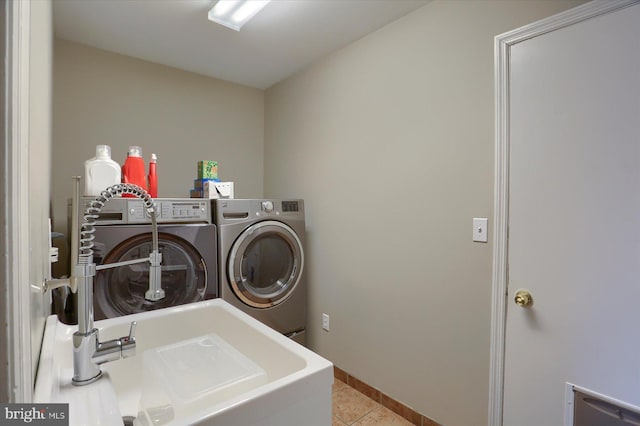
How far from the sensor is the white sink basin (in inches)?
23.2

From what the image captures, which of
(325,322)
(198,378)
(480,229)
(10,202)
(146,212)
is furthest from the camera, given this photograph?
(325,322)

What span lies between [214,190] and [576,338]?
81.0 inches

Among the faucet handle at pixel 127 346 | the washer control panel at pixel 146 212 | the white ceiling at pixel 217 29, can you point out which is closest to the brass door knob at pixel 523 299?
the faucet handle at pixel 127 346

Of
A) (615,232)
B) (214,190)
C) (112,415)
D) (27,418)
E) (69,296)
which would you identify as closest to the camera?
(27,418)

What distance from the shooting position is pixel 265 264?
7.21ft

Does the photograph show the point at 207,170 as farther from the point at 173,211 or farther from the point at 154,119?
the point at 154,119

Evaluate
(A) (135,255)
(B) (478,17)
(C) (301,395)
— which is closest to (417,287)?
(C) (301,395)

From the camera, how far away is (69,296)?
1639 millimetres

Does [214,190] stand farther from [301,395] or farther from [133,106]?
[301,395]

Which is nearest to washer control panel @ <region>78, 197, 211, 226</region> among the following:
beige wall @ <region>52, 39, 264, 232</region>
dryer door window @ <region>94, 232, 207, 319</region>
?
dryer door window @ <region>94, 232, 207, 319</region>

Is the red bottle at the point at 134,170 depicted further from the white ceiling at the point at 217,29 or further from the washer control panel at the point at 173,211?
the white ceiling at the point at 217,29

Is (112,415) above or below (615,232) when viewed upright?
below

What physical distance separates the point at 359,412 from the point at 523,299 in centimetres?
120

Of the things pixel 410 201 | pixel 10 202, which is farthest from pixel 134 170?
pixel 10 202
